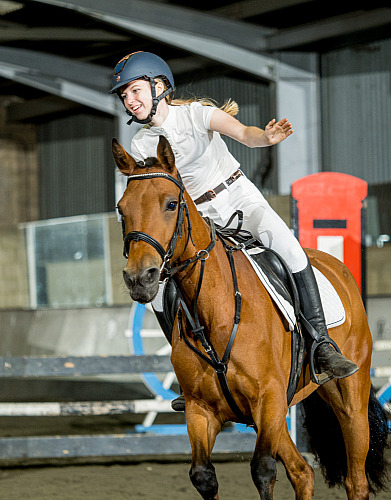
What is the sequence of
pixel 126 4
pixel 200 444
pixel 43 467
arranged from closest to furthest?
pixel 200 444
pixel 43 467
pixel 126 4

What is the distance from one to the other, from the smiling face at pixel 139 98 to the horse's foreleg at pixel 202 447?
55.4 inches

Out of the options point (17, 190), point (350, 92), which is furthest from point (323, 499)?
point (17, 190)

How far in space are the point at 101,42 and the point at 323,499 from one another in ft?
33.4

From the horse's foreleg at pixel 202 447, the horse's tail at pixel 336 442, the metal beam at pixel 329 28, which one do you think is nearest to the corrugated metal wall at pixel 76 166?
the metal beam at pixel 329 28

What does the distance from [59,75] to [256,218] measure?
10950 mm

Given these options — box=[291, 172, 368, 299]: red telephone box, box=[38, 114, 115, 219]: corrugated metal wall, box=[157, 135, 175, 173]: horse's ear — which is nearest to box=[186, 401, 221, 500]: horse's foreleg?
box=[157, 135, 175, 173]: horse's ear

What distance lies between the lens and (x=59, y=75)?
45.5ft

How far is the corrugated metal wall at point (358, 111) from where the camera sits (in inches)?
484

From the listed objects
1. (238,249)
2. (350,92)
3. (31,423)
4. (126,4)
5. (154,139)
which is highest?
(126,4)

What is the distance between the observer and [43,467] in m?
6.18

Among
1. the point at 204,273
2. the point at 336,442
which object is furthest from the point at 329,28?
the point at 204,273

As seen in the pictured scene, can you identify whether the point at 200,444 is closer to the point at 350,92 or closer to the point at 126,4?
the point at 126,4

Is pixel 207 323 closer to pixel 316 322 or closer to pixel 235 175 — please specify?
pixel 316 322

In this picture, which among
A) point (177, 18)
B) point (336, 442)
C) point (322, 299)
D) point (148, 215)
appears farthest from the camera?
point (177, 18)
